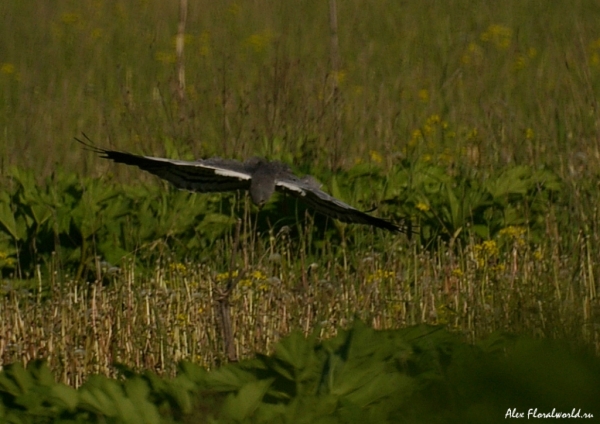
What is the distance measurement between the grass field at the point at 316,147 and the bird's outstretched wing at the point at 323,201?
0.45 m

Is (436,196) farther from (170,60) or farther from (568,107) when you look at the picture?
(170,60)

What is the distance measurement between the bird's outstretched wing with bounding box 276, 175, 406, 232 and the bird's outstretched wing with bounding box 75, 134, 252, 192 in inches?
7.7

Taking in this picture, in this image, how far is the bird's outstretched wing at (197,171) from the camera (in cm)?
486

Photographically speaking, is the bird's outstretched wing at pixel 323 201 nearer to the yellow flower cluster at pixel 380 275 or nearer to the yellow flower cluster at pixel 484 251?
the yellow flower cluster at pixel 380 275

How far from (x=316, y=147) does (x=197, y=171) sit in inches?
119

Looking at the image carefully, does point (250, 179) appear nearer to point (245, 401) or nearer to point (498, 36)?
point (245, 401)

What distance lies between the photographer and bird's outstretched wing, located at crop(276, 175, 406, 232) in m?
4.75

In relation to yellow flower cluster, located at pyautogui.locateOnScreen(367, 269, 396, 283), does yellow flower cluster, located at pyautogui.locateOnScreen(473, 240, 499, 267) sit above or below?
above

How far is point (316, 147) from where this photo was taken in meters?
7.96

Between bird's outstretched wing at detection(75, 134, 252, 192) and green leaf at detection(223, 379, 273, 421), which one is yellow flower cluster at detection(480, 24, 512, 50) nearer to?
bird's outstretched wing at detection(75, 134, 252, 192)

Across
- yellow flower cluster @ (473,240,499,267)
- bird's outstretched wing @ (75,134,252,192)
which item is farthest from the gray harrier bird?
yellow flower cluster @ (473,240,499,267)

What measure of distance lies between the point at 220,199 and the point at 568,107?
368 centimetres

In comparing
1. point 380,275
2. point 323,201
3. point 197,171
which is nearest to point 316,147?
point 380,275

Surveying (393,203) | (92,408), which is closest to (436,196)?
(393,203)
